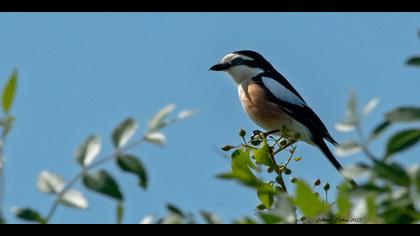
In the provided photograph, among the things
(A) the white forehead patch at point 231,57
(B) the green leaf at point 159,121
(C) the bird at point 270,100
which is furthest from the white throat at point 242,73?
(B) the green leaf at point 159,121

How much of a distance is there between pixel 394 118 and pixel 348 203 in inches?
6.7

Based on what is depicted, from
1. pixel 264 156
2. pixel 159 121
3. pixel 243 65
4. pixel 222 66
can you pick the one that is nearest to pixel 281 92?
pixel 243 65

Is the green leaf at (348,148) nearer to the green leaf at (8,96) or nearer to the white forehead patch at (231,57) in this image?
the green leaf at (8,96)

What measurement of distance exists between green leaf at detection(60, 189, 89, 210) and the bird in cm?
559

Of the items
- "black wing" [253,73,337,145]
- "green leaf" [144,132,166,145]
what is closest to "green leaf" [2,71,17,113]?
"green leaf" [144,132,166,145]

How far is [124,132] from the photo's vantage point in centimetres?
151

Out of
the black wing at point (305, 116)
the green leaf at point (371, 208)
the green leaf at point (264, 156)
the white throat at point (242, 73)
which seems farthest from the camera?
the white throat at point (242, 73)

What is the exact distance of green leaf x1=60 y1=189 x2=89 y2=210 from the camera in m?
1.34

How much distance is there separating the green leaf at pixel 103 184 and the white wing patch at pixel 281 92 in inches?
259

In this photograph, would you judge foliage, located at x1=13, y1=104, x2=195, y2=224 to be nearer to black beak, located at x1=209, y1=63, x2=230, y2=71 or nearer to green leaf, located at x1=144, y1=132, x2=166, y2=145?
green leaf, located at x1=144, y1=132, x2=166, y2=145

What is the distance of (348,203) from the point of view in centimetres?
128

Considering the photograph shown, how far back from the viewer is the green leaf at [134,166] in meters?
1.40

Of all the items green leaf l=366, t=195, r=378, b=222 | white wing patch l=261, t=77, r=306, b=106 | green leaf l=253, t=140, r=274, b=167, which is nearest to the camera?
green leaf l=366, t=195, r=378, b=222

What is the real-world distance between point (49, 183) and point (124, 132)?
20 centimetres
